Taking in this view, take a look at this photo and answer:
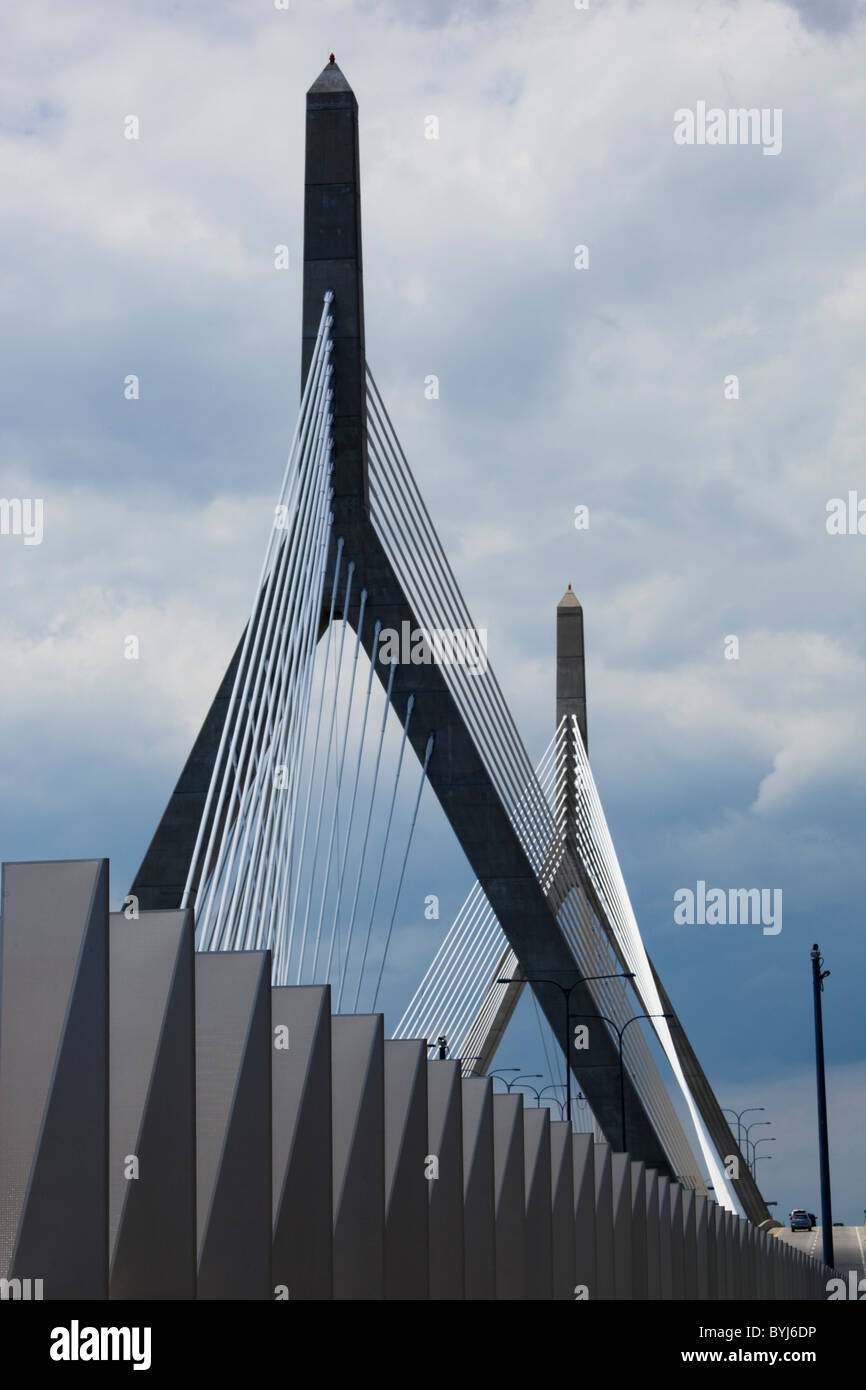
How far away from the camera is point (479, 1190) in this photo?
11.8m

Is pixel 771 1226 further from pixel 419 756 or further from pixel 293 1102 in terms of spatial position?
pixel 293 1102

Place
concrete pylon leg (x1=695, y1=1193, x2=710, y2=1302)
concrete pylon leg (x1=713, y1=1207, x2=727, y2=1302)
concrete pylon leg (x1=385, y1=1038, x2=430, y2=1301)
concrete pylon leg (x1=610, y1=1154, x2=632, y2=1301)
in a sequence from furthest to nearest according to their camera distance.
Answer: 1. concrete pylon leg (x1=713, y1=1207, x2=727, y2=1302)
2. concrete pylon leg (x1=695, y1=1193, x2=710, y2=1302)
3. concrete pylon leg (x1=610, y1=1154, x2=632, y2=1301)
4. concrete pylon leg (x1=385, y1=1038, x2=430, y2=1301)

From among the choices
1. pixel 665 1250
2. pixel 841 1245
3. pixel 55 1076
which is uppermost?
Answer: pixel 841 1245

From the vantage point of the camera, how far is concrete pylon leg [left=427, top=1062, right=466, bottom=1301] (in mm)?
10406

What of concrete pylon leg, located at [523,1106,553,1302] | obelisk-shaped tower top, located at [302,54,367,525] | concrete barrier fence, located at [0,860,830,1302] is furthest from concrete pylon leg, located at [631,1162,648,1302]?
obelisk-shaped tower top, located at [302,54,367,525]

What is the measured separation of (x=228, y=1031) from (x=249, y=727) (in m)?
10.0

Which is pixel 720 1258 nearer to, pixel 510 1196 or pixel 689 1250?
pixel 689 1250

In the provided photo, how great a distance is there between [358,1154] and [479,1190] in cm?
315

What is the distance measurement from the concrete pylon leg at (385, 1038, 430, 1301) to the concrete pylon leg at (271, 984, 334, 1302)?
127 cm

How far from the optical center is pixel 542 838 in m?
27.0

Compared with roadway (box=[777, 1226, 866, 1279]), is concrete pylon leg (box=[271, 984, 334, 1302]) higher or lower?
lower

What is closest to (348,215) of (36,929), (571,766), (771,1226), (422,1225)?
(422,1225)

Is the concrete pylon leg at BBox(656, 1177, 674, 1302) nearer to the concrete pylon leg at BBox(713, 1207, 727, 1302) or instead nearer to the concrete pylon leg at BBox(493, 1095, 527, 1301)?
the concrete pylon leg at BBox(713, 1207, 727, 1302)

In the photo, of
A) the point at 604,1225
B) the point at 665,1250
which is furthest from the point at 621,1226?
the point at 665,1250
